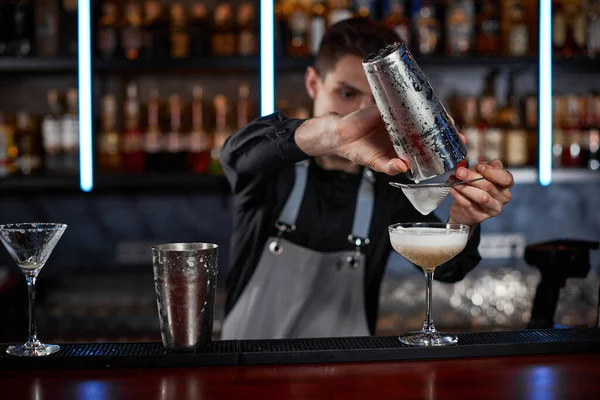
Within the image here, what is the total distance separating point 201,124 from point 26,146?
734 mm

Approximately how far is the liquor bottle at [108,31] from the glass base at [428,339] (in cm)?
208

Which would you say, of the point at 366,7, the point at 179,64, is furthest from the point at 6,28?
the point at 366,7

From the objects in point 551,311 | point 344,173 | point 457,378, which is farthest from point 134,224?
point 457,378

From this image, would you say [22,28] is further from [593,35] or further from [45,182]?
[593,35]

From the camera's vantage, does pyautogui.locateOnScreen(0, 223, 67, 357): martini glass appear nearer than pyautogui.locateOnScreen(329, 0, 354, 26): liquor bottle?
Yes

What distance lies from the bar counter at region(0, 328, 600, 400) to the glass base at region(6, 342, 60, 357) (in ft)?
0.05

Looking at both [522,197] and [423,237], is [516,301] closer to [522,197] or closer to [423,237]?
[522,197]

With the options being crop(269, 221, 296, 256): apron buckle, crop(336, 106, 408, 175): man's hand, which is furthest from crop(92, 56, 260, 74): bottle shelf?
crop(336, 106, 408, 175): man's hand

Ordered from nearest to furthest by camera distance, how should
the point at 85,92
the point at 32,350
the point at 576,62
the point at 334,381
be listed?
the point at 334,381
the point at 32,350
the point at 85,92
the point at 576,62

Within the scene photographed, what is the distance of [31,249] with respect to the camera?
1.10m

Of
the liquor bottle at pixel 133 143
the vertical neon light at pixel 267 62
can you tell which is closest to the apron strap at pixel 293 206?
the vertical neon light at pixel 267 62

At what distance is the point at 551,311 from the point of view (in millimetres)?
1478

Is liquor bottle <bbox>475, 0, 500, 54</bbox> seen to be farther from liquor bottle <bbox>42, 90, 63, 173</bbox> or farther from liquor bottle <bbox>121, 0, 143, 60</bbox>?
liquor bottle <bbox>42, 90, 63, 173</bbox>

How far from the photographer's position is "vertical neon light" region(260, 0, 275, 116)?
2.75 meters
